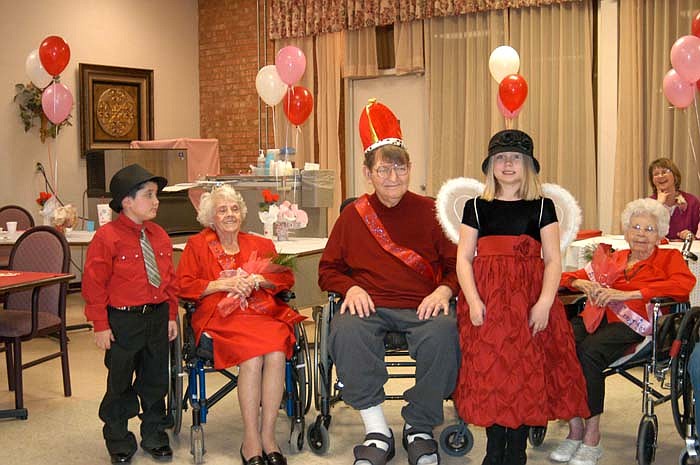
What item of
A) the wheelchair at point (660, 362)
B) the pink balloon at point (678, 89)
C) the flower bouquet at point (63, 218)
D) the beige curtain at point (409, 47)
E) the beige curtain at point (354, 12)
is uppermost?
the beige curtain at point (354, 12)

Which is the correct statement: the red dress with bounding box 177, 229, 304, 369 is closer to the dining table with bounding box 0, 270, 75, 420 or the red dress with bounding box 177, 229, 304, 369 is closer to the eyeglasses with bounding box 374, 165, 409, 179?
the eyeglasses with bounding box 374, 165, 409, 179

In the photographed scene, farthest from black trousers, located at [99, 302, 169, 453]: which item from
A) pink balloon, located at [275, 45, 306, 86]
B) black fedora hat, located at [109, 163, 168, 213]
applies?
pink balloon, located at [275, 45, 306, 86]

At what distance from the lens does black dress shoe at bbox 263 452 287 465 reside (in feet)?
10.8

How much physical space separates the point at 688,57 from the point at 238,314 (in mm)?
3379

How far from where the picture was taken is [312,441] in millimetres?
3543

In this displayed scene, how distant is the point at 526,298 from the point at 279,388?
1.04 meters

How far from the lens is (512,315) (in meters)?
3.01

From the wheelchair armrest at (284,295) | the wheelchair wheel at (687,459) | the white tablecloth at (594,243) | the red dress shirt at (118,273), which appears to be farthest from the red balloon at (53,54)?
the wheelchair wheel at (687,459)

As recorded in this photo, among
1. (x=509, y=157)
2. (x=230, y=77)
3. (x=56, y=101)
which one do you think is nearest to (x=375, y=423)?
(x=509, y=157)

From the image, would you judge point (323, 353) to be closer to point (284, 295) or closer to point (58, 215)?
point (284, 295)

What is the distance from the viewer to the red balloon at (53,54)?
21.9 ft

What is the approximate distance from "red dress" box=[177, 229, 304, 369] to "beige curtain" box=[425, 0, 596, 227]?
13.6 feet

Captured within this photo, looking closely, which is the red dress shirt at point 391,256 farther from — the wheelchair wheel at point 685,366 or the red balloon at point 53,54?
the red balloon at point 53,54

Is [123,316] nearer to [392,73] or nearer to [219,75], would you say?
[392,73]
